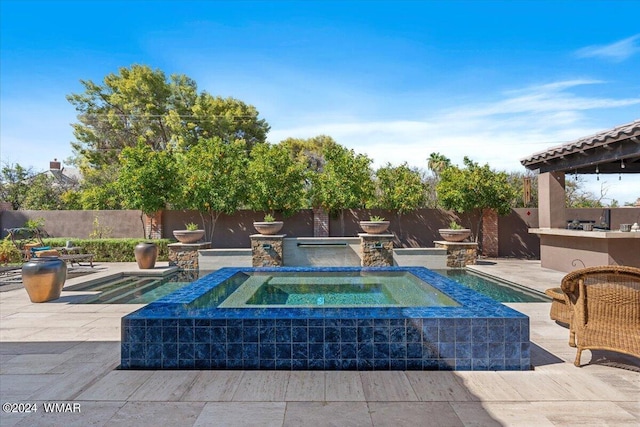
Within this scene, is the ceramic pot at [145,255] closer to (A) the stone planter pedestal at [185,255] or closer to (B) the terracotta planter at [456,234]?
(A) the stone planter pedestal at [185,255]

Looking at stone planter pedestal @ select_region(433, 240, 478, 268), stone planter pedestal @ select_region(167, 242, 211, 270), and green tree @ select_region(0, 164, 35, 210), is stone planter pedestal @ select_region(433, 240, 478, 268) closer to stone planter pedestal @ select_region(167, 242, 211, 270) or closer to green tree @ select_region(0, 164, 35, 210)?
stone planter pedestal @ select_region(167, 242, 211, 270)

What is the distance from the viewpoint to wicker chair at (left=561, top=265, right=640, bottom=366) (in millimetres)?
3352

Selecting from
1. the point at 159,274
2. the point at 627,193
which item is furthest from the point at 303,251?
the point at 627,193

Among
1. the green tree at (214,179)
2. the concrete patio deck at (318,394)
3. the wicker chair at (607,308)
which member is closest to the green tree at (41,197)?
the green tree at (214,179)

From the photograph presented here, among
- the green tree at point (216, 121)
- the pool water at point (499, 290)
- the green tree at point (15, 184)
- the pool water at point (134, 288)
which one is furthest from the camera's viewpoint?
the green tree at point (216, 121)

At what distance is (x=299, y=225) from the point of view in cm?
1498

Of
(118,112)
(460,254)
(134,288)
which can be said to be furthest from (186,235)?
(118,112)

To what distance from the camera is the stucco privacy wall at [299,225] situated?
14297mm

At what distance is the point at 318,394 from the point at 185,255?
33.0 ft

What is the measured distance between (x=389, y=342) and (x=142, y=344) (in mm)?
2296

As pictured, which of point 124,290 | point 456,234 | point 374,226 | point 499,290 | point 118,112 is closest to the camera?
point 499,290

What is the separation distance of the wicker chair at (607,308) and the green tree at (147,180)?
1259 cm

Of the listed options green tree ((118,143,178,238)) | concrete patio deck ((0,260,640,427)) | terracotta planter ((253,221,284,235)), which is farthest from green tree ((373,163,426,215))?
concrete patio deck ((0,260,640,427))

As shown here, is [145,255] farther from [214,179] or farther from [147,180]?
[214,179]
